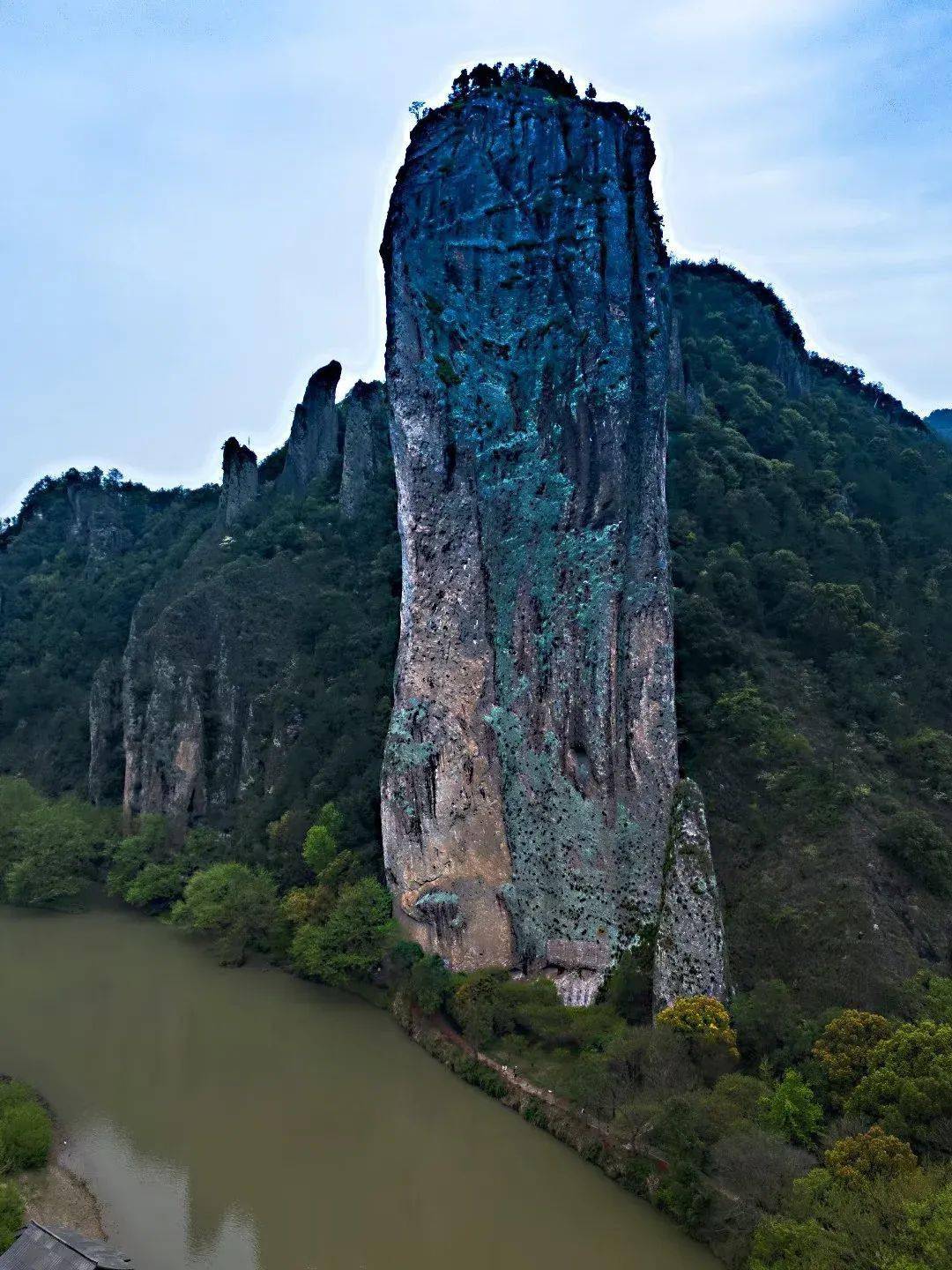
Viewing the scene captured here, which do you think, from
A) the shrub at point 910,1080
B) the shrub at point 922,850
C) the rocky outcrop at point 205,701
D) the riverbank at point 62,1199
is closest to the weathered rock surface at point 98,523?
the rocky outcrop at point 205,701

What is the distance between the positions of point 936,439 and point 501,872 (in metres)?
26.4

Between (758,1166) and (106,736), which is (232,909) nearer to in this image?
(106,736)

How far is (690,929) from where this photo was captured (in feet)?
50.1

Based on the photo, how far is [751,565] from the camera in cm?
2428

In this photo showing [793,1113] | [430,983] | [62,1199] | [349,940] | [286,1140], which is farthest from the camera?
[349,940]

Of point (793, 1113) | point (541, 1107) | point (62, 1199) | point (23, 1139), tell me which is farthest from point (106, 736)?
point (793, 1113)

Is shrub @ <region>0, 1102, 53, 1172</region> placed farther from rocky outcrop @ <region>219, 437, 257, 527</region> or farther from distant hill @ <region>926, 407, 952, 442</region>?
distant hill @ <region>926, 407, 952, 442</region>

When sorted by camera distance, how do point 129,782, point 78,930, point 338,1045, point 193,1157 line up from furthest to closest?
point 129,782 < point 78,930 < point 338,1045 < point 193,1157

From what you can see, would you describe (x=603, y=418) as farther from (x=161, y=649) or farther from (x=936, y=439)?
(x=936, y=439)

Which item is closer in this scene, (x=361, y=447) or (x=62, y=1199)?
(x=62, y=1199)

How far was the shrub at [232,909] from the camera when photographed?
20719 millimetres

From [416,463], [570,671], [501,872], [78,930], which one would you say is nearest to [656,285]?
[416,463]

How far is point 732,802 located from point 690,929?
3.76m

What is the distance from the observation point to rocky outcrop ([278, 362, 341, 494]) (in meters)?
34.9
